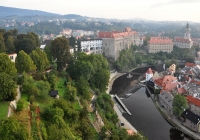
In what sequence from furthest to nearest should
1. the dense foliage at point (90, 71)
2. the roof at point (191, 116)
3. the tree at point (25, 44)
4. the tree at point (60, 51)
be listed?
the tree at point (25, 44), the tree at point (60, 51), the dense foliage at point (90, 71), the roof at point (191, 116)

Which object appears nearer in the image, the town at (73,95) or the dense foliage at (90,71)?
the town at (73,95)

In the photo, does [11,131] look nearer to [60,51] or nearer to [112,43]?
[60,51]

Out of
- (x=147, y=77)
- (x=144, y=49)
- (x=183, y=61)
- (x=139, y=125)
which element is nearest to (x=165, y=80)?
(x=147, y=77)

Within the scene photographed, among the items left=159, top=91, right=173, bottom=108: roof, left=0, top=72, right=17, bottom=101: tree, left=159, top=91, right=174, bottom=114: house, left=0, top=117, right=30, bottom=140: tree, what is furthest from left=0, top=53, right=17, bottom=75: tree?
left=159, top=91, right=173, bottom=108: roof

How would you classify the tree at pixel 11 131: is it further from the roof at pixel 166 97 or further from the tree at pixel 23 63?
the roof at pixel 166 97

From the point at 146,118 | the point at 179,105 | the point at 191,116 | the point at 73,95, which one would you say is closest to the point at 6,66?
the point at 73,95

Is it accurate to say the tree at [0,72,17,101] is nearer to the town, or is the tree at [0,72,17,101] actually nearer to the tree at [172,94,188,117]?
the town

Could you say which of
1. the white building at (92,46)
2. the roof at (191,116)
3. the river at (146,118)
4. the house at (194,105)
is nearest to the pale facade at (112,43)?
the white building at (92,46)

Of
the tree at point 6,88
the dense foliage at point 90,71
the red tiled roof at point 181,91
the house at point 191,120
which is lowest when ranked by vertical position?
the house at point 191,120
